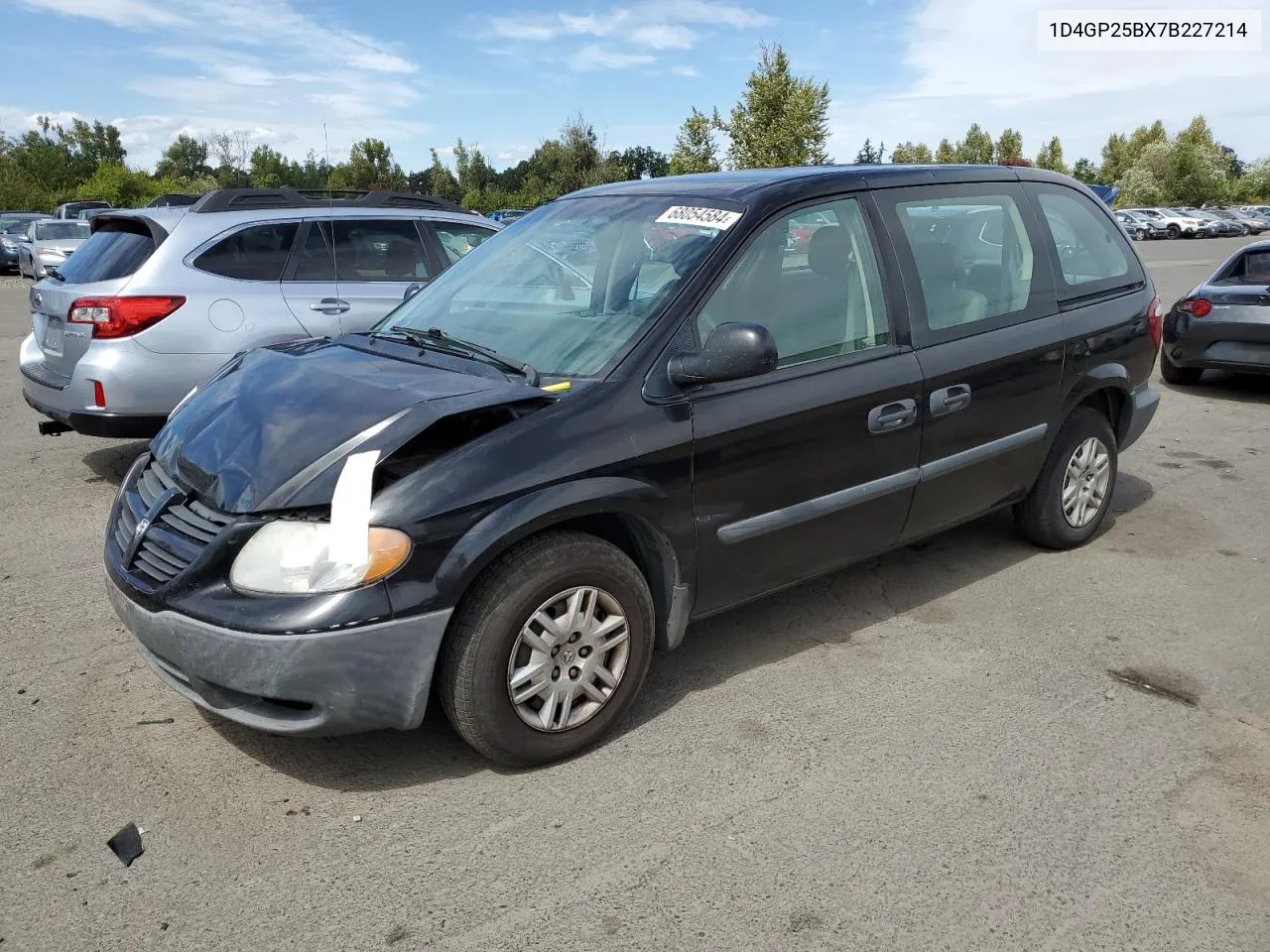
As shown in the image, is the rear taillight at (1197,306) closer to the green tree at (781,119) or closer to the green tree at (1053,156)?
the green tree at (781,119)

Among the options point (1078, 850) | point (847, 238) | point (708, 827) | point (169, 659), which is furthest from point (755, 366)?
point (169, 659)

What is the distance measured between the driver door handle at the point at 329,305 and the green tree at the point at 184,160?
72.8m

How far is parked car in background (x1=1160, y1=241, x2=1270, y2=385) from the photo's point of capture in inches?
356

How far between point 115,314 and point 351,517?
156 inches

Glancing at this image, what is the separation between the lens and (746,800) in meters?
3.12

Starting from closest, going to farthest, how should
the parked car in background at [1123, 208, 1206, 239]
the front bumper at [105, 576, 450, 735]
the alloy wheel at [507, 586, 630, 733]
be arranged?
the front bumper at [105, 576, 450, 735], the alloy wheel at [507, 586, 630, 733], the parked car in background at [1123, 208, 1206, 239]

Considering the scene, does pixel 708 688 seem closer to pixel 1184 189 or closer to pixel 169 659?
pixel 169 659

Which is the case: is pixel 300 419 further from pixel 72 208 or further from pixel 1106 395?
pixel 72 208

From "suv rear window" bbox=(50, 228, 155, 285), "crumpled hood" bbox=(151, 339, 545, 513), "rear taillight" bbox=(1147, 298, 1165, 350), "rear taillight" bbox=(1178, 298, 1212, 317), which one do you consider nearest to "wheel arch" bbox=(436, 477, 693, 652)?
"crumpled hood" bbox=(151, 339, 545, 513)

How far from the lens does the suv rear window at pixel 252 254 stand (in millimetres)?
6461

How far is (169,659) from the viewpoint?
3.12m

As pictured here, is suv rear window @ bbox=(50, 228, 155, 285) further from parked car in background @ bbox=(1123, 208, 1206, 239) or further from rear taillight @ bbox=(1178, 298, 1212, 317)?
parked car in background @ bbox=(1123, 208, 1206, 239)

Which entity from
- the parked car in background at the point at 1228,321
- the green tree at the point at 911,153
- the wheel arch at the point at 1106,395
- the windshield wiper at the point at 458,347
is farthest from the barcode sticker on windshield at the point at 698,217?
the green tree at the point at 911,153

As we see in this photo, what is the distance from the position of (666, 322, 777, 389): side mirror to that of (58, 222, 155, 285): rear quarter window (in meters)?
4.27
